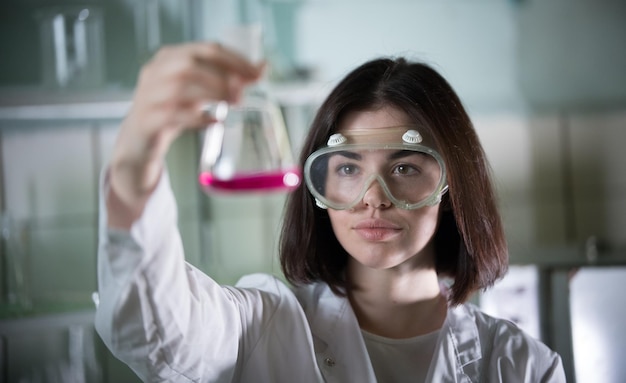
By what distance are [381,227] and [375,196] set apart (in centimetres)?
7

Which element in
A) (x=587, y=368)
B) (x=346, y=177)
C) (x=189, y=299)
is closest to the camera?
(x=189, y=299)

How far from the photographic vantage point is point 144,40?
2.77m

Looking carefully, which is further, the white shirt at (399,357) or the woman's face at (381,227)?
the white shirt at (399,357)

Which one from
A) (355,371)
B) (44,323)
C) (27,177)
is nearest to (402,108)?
(355,371)

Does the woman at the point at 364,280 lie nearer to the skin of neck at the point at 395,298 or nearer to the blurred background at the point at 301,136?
the skin of neck at the point at 395,298

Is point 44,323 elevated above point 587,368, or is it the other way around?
point 44,323

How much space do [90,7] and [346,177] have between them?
5.81ft

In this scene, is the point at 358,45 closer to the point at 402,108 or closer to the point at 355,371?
the point at 402,108

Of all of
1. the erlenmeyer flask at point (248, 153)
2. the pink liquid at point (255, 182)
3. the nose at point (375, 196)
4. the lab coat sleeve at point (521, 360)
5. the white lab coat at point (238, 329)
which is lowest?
the lab coat sleeve at point (521, 360)

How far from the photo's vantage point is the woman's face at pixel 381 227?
135cm

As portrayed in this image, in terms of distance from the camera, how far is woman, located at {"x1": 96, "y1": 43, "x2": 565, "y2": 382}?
110cm

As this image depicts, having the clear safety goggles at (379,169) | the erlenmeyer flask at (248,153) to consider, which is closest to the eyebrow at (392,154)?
the clear safety goggles at (379,169)

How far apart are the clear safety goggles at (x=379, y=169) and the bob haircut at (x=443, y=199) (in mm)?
57

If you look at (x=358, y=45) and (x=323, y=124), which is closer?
(x=323, y=124)
